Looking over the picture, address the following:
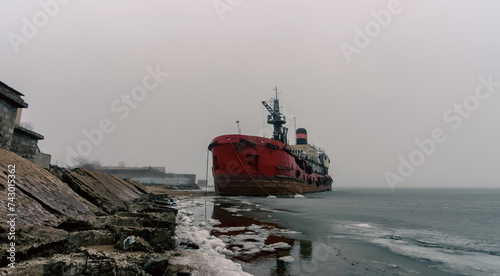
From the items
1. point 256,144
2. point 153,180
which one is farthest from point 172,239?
point 153,180

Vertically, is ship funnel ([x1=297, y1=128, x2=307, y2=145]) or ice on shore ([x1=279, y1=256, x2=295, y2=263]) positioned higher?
ship funnel ([x1=297, y1=128, x2=307, y2=145])

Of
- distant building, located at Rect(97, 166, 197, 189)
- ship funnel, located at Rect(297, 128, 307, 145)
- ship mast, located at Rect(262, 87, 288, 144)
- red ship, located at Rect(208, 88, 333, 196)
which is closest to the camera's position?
red ship, located at Rect(208, 88, 333, 196)

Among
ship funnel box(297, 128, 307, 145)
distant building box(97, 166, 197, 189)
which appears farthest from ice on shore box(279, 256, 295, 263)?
distant building box(97, 166, 197, 189)

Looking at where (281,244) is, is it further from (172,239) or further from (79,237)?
(79,237)

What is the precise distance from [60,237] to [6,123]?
8.26m

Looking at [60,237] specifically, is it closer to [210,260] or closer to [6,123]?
[210,260]

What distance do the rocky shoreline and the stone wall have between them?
4.70 metres

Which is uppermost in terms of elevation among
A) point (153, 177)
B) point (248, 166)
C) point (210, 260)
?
point (248, 166)

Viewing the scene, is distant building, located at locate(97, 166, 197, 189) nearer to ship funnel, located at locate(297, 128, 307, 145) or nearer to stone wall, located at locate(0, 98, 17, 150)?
ship funnel, located at locate(297, 128, 307, 145)

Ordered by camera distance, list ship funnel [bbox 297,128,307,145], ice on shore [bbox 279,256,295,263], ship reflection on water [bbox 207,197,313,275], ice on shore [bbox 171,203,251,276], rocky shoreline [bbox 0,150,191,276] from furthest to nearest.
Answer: ship funnel [bbox 297,128,307,145]
ice on shore [bbox 279,256,295,263]
ship reflection on water [bbox 207,197,313,275]
ice on shore [bbox 171,203,251,276]
rocky shoreline [bbox 0,150,191,276]

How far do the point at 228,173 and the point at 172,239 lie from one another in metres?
18.9

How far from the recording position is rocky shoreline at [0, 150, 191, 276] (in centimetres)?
197

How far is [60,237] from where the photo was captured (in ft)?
7.75

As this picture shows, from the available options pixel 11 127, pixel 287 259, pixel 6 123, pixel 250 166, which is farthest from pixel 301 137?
pixel 287 259
